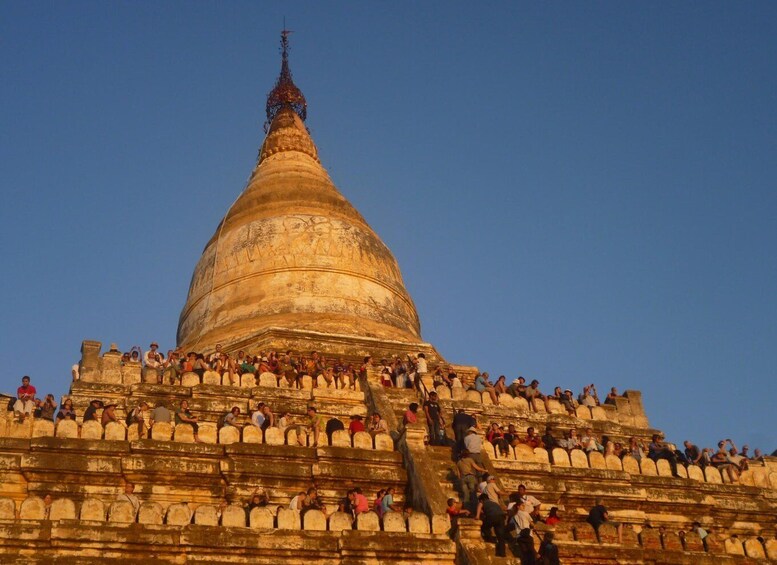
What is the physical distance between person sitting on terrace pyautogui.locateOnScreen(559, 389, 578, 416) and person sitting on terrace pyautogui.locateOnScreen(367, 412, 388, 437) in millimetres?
6347

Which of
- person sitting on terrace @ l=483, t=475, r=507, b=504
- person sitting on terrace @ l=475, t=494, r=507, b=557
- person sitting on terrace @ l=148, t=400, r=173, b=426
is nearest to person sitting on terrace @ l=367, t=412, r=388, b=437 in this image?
person sitting on terrace @ l=483, t=475, r=507, b=504

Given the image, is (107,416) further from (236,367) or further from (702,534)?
(702,534)

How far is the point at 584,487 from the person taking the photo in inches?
923

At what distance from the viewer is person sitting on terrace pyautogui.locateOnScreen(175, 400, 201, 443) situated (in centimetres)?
2186

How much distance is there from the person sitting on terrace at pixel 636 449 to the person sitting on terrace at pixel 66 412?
11841 millimetres

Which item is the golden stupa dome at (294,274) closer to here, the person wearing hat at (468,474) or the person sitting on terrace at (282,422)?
the person sitting on terrace at (282,422)

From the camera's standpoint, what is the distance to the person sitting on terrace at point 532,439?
80.5 feet

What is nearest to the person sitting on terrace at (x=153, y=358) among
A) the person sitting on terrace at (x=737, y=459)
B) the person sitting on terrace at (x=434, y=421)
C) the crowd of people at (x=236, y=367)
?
the crowd of people at (x=236, y=367)

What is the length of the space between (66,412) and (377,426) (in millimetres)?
6138

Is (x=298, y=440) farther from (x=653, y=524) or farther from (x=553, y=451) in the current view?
(x=653, y=524)

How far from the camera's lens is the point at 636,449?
2591 cm

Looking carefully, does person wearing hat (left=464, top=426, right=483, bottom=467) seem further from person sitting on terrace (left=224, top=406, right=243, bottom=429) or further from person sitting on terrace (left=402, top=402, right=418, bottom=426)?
person sitting on terrace (left=224, top=406, right=243, bottom=429)

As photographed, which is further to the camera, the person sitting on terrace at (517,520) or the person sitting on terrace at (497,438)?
the person sitting on terrace at (497,438)

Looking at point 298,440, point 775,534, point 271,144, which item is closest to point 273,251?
point 271,144
